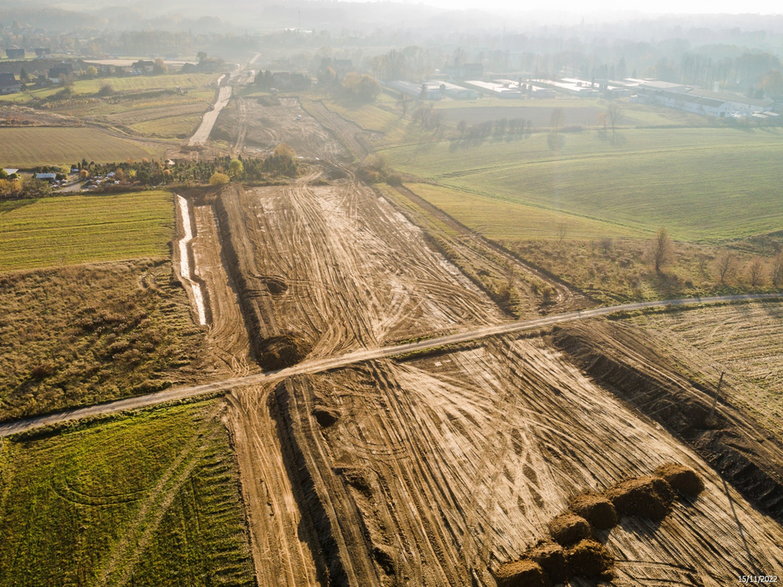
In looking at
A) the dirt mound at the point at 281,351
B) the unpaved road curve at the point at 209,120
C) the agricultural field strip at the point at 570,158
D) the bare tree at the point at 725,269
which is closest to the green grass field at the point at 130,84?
the unpaved road curve at the point at 209,120

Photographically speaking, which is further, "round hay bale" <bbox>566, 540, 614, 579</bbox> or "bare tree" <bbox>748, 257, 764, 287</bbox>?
A: "bare tree" <bbox>748, 257, 764, 287</bbox>

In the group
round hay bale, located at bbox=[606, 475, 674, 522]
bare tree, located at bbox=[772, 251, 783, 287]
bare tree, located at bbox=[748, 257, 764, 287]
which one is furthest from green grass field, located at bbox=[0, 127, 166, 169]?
bare tree, located at bbox=[772, 251, 783, 287]

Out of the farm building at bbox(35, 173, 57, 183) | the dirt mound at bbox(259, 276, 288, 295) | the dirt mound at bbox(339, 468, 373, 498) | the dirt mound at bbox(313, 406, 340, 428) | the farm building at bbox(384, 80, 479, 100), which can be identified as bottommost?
the dirt mound at bbox(339, 468, 373, 498)

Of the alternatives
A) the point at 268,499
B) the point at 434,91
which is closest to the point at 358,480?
the point at 268,499

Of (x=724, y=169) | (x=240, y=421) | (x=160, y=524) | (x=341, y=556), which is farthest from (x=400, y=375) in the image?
(x=724, y=169)

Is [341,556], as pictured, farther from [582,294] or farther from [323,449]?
[582,294]

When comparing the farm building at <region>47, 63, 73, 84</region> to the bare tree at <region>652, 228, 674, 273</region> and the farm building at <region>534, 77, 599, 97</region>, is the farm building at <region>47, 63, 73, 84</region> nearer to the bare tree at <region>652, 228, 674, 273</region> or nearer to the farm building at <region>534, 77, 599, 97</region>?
the farm building at <region>534, 77, 599, 97</region>
